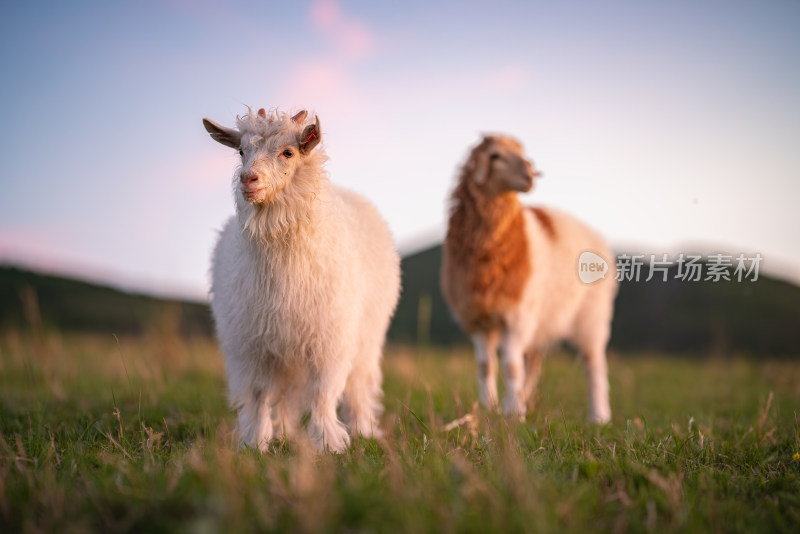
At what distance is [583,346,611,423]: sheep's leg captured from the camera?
7.28 meters

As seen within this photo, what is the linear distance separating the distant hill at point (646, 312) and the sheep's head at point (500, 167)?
16758 millimetres

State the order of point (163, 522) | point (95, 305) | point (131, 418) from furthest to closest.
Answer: point (95, 305)
point (131, 418)
point (163, 522)

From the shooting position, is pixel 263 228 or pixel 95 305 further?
pixel 95 305

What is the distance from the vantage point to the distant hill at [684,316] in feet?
87.2

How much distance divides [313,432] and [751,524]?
262 cm

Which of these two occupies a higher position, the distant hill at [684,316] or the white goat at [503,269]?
the white goat at [503,269]

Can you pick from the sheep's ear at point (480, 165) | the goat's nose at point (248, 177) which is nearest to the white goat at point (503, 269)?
the sheep's ear at point (480, 165)

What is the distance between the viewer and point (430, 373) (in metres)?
8.30

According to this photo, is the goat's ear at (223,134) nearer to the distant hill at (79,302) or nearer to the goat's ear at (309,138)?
the goat's ear at (309,138)

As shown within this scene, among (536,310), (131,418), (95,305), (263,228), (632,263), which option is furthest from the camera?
(95,305)

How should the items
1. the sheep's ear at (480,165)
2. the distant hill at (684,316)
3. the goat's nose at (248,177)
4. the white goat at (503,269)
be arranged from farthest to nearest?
the distant hill at (684,316), the sheep's ear at (480,165), the white goat at (503,269), the goat's nose at (248,177)

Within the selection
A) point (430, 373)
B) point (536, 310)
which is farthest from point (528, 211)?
point (430, 373)

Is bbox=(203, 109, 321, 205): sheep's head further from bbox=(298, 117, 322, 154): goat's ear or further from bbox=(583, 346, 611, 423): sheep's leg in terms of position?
bbox=(583, 346, 611, 423): sheep's leg

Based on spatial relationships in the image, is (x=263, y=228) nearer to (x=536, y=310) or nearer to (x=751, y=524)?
(x=751, y=524)
